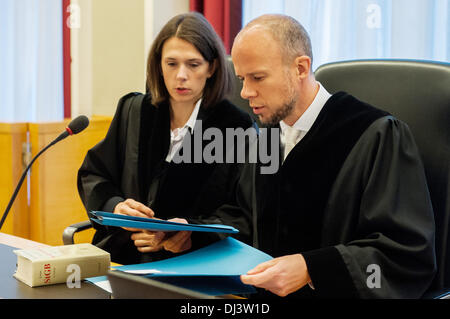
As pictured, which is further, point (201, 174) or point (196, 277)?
point (201, 174)

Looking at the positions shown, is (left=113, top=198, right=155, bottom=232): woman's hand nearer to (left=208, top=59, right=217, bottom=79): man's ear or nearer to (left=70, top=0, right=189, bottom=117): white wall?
(left=208, top=59, right=217, bottom=79): man's ear

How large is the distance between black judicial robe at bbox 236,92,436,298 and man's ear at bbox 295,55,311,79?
0.35 feet

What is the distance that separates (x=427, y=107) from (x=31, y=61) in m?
3.15

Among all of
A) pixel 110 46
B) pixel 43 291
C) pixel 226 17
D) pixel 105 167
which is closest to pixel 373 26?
pixel 226 17

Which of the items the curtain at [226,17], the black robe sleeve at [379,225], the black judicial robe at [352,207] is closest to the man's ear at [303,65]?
the black judicial robe at [352,207]

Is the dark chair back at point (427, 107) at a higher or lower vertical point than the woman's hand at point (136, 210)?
higher

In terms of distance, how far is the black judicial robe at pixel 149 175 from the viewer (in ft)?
7.09

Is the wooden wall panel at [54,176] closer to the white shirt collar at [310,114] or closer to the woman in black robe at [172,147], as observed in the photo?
the woman in black robe at [172,147]

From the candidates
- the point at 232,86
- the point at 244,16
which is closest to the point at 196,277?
the point at 232,86

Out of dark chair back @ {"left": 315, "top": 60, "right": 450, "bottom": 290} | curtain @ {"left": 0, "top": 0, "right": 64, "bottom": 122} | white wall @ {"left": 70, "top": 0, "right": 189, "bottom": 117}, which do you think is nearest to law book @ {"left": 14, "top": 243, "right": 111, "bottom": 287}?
dark chair back @ {"left": 315, "top": 60, "right": 450, "bottom": 290}

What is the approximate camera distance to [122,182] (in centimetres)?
234

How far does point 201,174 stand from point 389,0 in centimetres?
117

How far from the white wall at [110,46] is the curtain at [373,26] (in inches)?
26.0
